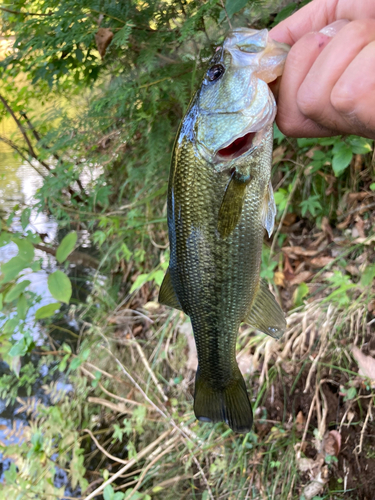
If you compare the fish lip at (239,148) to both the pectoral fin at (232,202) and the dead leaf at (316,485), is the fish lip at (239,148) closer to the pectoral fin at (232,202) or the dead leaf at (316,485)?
the pectoral fin at (232,202)

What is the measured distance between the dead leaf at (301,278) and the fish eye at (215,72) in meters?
1.73

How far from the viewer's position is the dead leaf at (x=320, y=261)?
8.06ft

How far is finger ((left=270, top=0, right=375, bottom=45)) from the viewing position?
1136 millimetres

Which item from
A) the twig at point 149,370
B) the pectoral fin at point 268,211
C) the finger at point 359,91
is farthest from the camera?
the twig at point 149,370

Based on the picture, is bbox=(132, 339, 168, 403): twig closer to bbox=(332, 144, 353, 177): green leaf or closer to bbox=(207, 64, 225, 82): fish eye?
bbox=(332, 144, 353, 177): green leaf

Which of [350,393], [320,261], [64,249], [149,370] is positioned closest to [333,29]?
[320,261]

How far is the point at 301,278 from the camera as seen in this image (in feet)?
Result: 8.38

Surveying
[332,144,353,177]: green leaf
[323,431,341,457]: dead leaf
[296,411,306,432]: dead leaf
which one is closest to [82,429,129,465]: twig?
[296,411,306,432]: dead leaf

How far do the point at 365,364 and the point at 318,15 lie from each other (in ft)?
5.98

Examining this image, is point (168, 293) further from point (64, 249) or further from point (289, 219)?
point (289, 219)

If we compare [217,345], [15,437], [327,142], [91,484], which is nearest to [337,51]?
[217,345]

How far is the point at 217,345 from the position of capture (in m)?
1.43

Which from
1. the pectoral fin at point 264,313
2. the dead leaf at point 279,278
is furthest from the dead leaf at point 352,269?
the pectoral fin at point 264,313

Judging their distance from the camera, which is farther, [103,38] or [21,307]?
[21,307]
